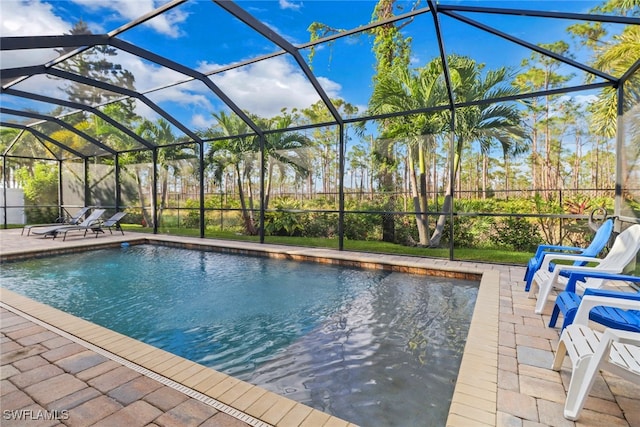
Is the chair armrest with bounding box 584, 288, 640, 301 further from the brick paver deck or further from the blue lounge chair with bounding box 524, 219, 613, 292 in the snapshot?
the blue lounge chair with bounding box 524, 219, 613, 292

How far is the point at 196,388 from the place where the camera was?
2113 millimetres

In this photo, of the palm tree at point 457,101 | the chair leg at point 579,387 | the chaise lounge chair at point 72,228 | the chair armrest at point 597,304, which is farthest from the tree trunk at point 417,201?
the chaise lounge chair at point 72,228

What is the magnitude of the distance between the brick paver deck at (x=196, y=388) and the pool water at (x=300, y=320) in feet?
1.10

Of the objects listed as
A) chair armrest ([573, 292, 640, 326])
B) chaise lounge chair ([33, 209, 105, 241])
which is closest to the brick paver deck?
chair armrest ([573, 292, 640, 326])

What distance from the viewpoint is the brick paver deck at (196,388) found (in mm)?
1814

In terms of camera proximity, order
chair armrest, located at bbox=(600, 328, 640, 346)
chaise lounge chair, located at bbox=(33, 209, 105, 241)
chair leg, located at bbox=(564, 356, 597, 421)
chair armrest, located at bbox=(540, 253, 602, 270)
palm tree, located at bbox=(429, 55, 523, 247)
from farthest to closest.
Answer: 1. chaise lounge chair, located at bbox=(33, 209, 105, 241)
2. palm tree, located at bbox=(429, 55, 523, 247)
3. chair armrest, located at bbox=(540, 253, 602, 270)
4. chair leg, located at bbox=(564, 356, 597, 421)
5. chair armrest, located at bbox=(600, 328, 640, 346)

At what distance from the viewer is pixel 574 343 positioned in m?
1.96

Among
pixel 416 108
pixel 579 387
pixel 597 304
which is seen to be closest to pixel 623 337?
pixel 579 387

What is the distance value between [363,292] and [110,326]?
334 cm

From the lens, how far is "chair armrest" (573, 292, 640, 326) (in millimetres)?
2047

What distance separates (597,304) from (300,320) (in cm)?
278

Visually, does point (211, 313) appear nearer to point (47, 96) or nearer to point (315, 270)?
point (315, 270)

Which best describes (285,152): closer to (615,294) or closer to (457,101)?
(457,101)

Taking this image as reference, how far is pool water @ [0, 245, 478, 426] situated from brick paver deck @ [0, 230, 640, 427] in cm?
33
